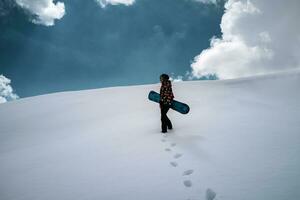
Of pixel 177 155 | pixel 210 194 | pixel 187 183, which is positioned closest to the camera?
pixel 210 194

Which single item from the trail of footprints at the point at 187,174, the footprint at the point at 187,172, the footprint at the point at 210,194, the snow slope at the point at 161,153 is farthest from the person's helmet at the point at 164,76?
the footprint at the point at 210,194

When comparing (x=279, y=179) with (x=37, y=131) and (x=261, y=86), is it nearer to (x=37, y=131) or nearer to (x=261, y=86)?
(x=37, y=131)

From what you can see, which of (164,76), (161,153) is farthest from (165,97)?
(161,153)

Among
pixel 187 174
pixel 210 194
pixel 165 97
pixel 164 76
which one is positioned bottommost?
pixel 210 194

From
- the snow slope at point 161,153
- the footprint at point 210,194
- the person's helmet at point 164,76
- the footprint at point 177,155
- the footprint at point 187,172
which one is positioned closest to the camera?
the footprint at point 210,194

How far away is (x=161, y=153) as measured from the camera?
5168 millimetres

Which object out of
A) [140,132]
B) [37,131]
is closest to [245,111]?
[140,132]

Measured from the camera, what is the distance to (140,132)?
709 centimetres

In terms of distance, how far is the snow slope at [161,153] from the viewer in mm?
3691

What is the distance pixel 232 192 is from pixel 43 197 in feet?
9.81

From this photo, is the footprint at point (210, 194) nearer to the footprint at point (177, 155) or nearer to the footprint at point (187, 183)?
the footprint at point (187, 183)

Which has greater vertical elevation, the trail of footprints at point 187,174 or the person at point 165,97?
the person at point 165,97

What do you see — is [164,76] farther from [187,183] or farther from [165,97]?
[187,183]

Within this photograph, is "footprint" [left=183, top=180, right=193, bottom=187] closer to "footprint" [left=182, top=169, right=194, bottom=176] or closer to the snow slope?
the snow slope
